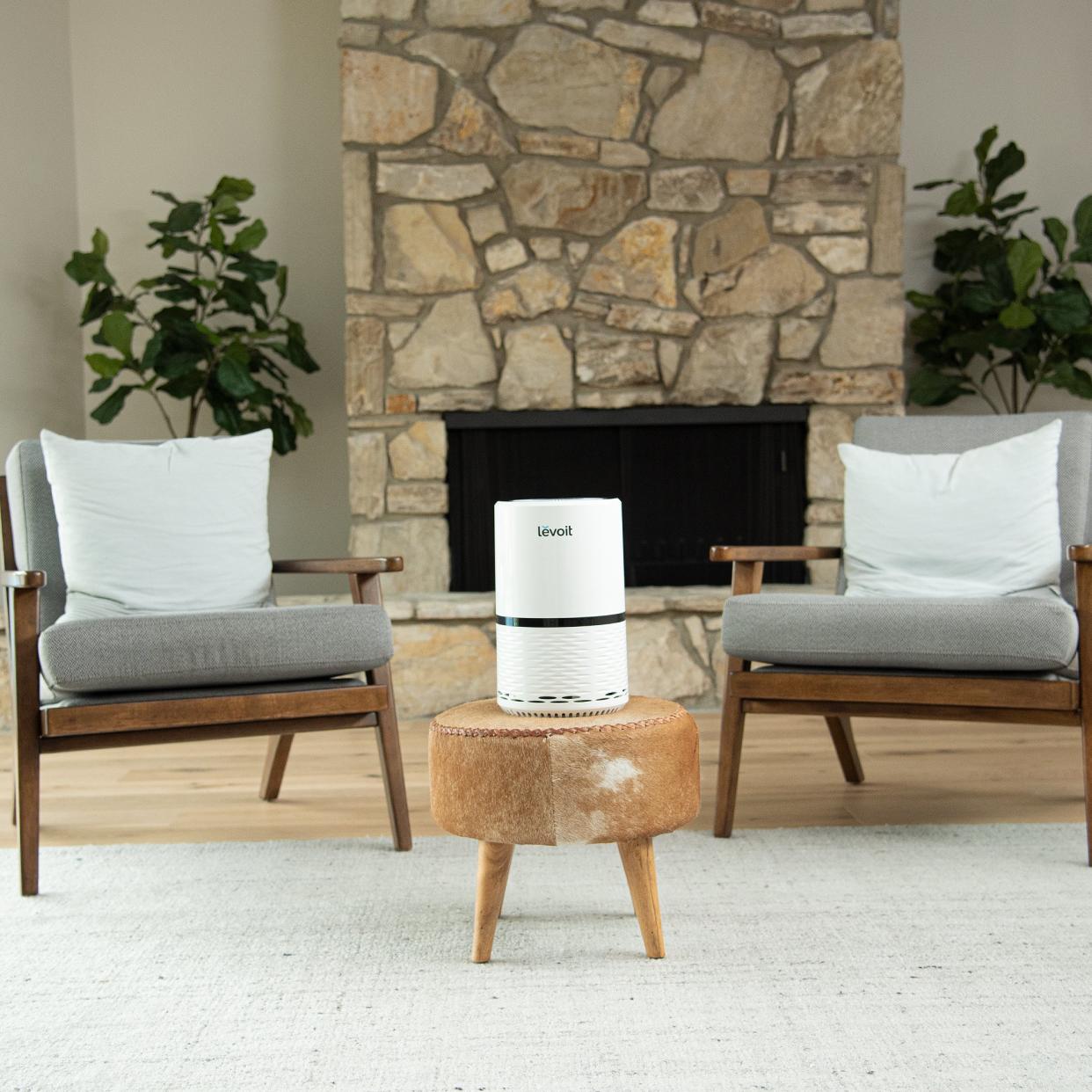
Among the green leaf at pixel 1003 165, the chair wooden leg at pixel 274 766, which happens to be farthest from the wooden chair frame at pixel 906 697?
the green leaf at pixel 1003 165

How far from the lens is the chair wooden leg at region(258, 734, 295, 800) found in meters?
2.80

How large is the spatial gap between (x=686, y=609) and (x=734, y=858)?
5.61 feet

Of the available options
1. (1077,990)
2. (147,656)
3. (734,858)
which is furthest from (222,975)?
(1077,990)

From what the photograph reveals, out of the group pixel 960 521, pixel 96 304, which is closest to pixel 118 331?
pixel 96 304

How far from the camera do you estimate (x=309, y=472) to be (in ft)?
15.7

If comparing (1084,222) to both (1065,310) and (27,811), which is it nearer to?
(1065,310)

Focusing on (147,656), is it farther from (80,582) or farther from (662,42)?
(662,42)

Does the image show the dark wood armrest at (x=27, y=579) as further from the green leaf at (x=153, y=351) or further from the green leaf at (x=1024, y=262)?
the green leaf at (x=1024, y=262)

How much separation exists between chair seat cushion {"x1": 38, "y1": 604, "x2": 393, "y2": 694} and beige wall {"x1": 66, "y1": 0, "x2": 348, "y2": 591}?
241 cm

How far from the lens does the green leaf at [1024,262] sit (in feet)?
13.5

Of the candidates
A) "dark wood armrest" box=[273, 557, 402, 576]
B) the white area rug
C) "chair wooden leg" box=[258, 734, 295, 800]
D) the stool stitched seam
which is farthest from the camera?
"chair wooden leg" box=[258, 734, 295, 800]

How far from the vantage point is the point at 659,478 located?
169 inches

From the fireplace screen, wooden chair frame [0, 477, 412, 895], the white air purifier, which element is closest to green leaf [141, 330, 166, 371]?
the fireplace screen

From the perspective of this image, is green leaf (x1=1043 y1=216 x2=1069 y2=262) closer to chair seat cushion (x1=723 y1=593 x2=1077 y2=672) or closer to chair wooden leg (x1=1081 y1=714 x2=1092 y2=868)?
chair seat cushion (x1=723 y1=593 x2=1077 y2=672)
